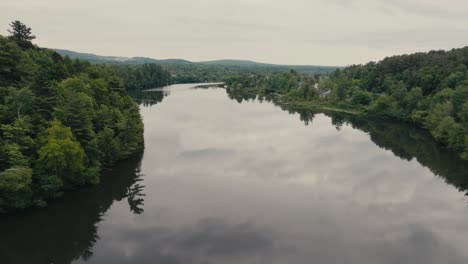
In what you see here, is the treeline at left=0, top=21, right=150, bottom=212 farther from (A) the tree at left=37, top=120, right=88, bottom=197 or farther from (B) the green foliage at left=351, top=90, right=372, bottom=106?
(B) the green foliage at left=351, top=90, right=372, bottom=106

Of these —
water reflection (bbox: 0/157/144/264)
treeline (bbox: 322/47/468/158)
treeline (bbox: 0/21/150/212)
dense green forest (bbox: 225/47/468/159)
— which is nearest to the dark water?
water reflection (bbox: 0/157/144/264)

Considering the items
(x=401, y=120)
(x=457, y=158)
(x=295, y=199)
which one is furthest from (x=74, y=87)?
(x=401, y=120)

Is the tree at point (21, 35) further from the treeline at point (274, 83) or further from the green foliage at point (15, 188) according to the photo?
the treeline at point (274, 83)

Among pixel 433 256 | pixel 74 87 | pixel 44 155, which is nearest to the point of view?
pixel 433 256

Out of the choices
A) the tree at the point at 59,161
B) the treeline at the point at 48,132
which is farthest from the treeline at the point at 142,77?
the tree at the point at 59,161

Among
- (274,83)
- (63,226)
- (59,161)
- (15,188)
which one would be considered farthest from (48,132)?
(274,83)

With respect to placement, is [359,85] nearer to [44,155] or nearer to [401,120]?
[401,120]

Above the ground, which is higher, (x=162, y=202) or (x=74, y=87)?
(x=74, y=87)
